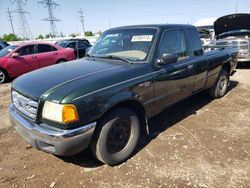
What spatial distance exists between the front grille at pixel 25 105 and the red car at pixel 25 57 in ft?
20.9

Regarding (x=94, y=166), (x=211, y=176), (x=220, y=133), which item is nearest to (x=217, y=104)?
(x=220, y=133)

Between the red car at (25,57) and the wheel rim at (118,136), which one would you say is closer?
the wheel rim at (118,136)

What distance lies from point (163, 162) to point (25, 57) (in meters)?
7.84

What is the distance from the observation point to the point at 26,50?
30.9 feet

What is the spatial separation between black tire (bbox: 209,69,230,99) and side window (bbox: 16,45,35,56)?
24.0 ft

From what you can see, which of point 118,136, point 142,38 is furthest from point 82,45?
point 118,136

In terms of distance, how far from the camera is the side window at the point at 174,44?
3.70 meters

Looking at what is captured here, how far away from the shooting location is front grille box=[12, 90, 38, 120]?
275 centimetres

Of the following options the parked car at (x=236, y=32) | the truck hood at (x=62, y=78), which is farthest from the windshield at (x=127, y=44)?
the parked car at (x=236, y=32)

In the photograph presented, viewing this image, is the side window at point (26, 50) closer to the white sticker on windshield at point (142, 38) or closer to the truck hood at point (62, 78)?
the truck hood at point (62, 78)

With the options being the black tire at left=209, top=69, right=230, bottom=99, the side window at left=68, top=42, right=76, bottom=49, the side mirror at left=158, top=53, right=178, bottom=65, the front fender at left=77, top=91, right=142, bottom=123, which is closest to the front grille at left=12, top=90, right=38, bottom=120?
the front fender at left=77, top=91, right=142, bottom=123

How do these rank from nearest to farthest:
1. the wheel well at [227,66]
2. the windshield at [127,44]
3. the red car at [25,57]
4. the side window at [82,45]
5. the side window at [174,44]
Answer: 1. the windshield at [127,44]
2. the side window at [174,44]
3. the wheel well at [227,66]
4. the red car at [25,57]
5. the side window at [82,45]

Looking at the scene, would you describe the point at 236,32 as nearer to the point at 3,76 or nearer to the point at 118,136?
the point at 118,136

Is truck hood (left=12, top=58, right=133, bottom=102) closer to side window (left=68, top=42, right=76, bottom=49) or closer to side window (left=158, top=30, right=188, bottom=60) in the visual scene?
side window (left=158, top=30, right=188, bottom=60)
